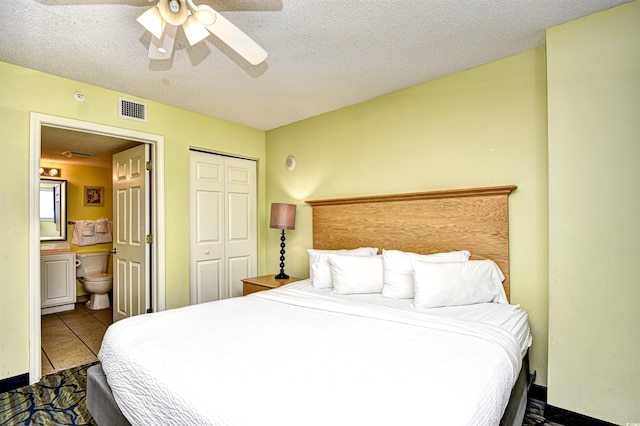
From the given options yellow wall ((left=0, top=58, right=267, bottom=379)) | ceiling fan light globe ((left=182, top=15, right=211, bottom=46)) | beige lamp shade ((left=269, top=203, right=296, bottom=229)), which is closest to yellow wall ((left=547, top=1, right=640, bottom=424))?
ceiling fan light globe ((left=182, top=15, right=211, bottom=46))

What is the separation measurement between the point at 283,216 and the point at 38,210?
6.69ft

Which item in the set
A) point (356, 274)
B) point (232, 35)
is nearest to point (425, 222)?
point (356, 274)

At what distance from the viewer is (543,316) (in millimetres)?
2236

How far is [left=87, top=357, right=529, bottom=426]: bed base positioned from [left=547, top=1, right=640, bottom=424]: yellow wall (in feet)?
1.22

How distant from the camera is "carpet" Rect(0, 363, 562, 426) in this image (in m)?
2.03

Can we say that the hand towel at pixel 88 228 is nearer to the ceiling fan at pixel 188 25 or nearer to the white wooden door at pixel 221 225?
the white wooden door at pixel 221 225

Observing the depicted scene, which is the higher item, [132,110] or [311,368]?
[132,110]

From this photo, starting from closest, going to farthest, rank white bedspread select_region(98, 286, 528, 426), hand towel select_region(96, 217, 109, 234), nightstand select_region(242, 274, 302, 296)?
white bedspread select_region(98, 286, 528, 426) → nightstand select_region(242, 274, 302, 296) → hand towel select_region(96, 217, 109, 234)

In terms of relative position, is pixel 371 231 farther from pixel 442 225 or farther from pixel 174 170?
pixel 174 170

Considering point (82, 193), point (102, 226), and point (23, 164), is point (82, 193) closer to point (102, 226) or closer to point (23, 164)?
point (102, 226)

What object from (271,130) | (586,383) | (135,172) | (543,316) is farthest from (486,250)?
(135,172)

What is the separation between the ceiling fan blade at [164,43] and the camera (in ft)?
5.50

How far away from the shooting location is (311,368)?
1.28 m

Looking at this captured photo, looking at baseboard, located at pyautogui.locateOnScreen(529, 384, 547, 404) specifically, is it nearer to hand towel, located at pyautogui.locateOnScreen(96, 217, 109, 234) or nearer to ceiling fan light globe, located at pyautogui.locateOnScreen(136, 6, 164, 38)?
ceiling fan light globe, located at pyautogui.locateOnScreen(136, 6, 164, 38)
